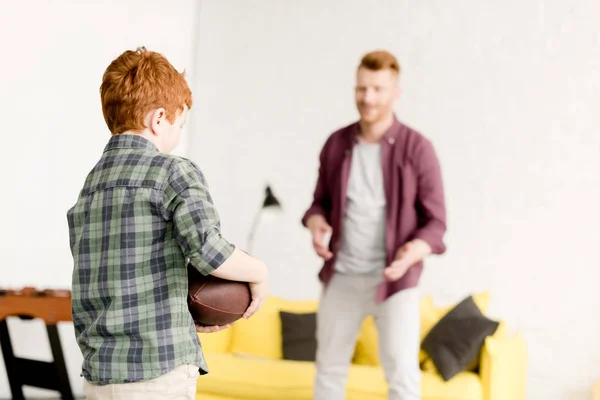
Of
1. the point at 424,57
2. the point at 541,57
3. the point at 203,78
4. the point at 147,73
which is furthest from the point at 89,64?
the point at 147,73

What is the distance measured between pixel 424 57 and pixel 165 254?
306 cm

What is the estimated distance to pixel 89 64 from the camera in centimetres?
425

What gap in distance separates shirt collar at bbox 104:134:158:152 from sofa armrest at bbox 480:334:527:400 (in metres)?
2.28

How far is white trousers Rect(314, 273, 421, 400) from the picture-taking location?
2.79m

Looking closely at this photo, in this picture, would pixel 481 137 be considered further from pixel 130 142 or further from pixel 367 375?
pixel 130 142

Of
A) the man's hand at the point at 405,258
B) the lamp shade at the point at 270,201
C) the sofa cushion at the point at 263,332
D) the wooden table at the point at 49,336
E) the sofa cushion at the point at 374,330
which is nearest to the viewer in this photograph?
the man's hand at the point at 405,258

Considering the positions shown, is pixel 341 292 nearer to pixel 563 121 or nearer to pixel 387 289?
pixel 387 289

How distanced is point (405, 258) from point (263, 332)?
1.58 metres

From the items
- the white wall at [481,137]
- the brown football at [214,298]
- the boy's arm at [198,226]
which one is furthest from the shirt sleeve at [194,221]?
the white wall at [481,137]

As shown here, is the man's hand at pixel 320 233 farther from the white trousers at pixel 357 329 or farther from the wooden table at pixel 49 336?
the wooden table at pixel 49 336

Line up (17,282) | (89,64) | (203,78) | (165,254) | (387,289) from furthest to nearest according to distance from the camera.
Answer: (203,78), (89,64), (17,282), (387,289), (165,254)

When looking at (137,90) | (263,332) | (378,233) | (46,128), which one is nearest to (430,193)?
(378,233)

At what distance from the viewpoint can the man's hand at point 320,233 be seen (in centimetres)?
287

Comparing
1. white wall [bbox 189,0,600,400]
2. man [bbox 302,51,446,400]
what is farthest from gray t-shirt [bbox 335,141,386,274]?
white wall [bbox 189,0,600,400]
